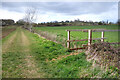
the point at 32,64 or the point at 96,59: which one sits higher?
the point at 96,59

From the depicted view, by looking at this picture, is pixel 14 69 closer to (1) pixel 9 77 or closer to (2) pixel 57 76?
(1) pixel 9 77

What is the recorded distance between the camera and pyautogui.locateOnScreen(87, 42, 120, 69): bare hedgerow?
395cm

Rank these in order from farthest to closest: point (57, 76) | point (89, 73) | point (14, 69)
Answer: point (14, 69) → point (57, 76) → point (89, 73)

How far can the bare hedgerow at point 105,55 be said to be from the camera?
3947mm

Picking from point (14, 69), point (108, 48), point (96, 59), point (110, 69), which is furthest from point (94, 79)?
point (14, 69)

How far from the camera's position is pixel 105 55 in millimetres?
4316

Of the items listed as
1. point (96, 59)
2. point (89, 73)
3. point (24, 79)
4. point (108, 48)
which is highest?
point (108, 48)

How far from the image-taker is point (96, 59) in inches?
180

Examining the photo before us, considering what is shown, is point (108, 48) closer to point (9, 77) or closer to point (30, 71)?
point (30, 71)

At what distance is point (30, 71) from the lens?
479cm

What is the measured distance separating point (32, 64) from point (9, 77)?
147cm

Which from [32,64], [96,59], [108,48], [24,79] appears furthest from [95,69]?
[32,64]

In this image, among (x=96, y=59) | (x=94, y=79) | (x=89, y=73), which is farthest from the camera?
(x=96, y=59)

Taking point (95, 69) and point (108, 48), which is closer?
point (95, 69)
